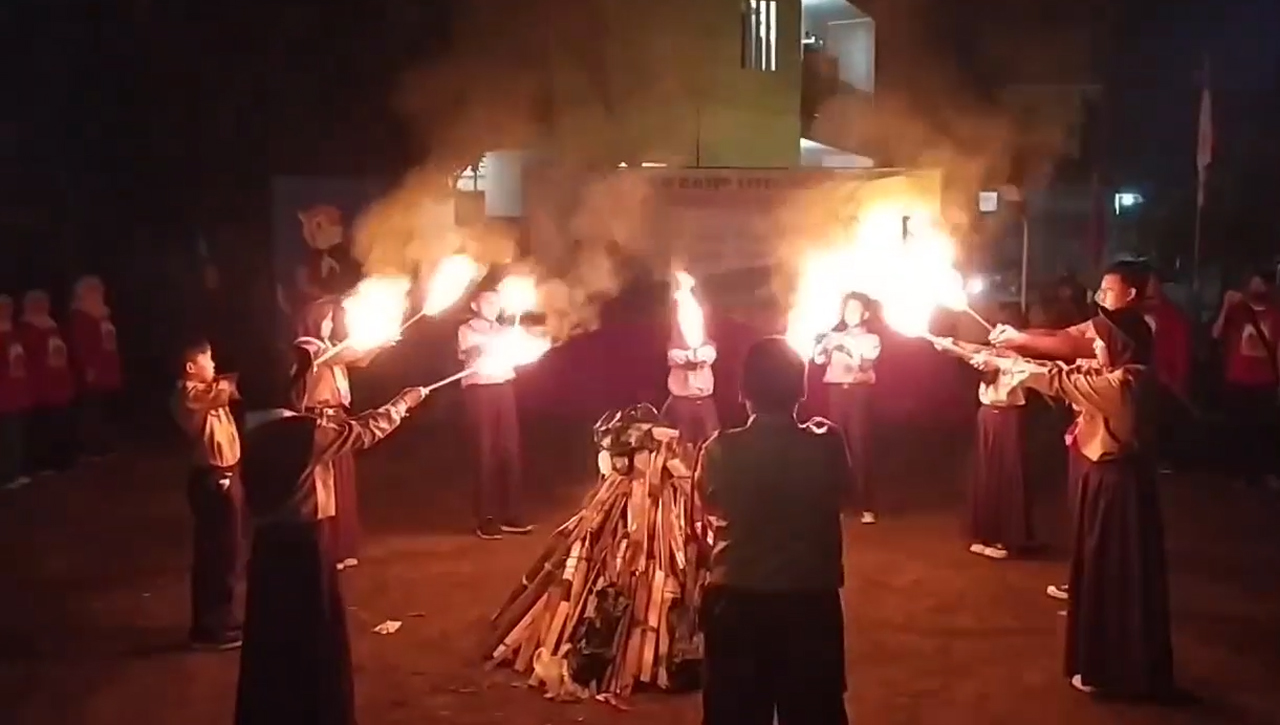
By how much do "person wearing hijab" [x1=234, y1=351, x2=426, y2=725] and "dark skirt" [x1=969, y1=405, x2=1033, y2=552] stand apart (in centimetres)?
542

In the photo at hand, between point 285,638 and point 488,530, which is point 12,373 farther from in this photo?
point 285,638

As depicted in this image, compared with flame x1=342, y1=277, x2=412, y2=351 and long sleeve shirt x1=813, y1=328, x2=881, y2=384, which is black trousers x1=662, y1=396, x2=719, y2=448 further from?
flame x1=342, y1=277, x2=412, y2=351

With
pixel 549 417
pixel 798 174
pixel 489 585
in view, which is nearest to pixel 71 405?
pixel 549 417

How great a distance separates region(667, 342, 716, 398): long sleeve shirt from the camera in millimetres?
10695

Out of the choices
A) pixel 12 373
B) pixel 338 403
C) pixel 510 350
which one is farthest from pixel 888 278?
pixel 12 373

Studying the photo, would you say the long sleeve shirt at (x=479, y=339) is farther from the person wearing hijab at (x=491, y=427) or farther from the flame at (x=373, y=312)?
the flame at (x=373, y=312)

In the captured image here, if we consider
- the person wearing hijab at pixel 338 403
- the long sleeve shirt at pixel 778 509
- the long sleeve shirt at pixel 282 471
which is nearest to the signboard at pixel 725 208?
the person wearing hijab at pixel 338 403

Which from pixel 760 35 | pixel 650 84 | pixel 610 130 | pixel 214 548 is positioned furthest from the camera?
pixel 760 35

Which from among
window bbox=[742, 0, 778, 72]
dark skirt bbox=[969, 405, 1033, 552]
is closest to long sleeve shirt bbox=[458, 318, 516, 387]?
dark skirt bbox=[969, 405, 1033, 552]

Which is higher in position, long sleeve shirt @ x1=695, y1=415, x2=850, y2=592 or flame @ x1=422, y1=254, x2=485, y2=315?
flame @ x1=422, y1=254, x2=485, y2=315

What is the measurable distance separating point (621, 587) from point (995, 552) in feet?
12.0

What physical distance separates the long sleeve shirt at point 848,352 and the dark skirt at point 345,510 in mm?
3540

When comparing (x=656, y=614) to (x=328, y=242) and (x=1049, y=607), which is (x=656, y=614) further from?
(x=328, y=242)

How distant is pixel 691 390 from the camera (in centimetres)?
1073
